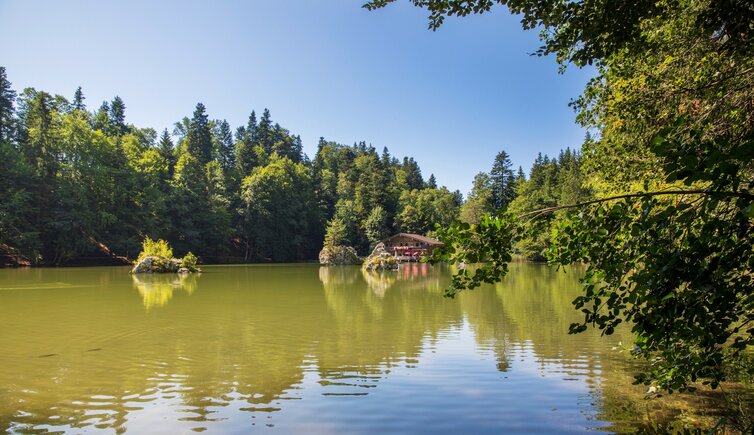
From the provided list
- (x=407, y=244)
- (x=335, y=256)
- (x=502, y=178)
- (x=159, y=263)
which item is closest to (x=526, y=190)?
(x=502, y=178)

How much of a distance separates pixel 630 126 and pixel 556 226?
15.1 ft

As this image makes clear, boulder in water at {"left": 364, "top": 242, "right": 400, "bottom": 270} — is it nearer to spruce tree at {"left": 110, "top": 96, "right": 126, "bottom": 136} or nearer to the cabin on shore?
the cabin on shore

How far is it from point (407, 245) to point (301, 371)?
6292cm

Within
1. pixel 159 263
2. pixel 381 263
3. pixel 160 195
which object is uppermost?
pixel 160 195

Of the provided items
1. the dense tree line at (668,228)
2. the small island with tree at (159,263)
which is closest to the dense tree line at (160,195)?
the small island with tree at (159,263)

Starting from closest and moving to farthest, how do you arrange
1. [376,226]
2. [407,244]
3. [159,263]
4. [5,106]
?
[159,263] → [5,106] → [407,244] → [376,226]

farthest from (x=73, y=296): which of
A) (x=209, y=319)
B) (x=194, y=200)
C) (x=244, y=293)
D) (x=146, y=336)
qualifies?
(x=194, y=200)

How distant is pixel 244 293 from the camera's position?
22312 millimetres

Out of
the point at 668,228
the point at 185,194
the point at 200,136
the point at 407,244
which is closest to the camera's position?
the point at 668,228

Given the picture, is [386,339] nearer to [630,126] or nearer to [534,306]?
[630,126]

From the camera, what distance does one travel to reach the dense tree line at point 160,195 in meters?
49.2

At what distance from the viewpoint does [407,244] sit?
232 ft

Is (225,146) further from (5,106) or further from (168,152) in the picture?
(5,106)

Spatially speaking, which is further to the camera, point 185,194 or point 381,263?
point 185,194
